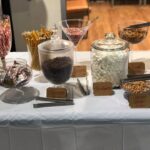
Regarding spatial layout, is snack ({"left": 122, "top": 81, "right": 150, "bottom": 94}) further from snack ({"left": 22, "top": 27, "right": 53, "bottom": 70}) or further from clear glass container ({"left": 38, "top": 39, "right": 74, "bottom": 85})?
snack ({"left": 22, "top": 27, "right": 53, "bottom": 70})

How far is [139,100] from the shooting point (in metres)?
1.07

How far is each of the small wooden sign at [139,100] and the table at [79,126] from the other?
2 cm

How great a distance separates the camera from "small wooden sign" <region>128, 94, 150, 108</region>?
3.48 feet

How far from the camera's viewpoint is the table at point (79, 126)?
1062 millimetres

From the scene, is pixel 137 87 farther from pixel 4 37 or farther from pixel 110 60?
pixel 4 37

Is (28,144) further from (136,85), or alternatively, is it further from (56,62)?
(136,85)

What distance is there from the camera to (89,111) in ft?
3.50

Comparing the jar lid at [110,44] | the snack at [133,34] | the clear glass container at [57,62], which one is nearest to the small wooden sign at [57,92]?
the clear glass container at [57,62]

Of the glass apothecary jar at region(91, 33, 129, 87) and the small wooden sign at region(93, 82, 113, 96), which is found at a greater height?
the glass apothecary jar at region(91, 33, 129, 87)

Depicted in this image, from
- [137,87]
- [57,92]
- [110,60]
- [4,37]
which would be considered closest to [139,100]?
[137,87]

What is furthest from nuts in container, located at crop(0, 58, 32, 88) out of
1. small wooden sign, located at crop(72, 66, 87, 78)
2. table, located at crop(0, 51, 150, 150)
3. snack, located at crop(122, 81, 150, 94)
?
snack, located at crop(122, 81, 150, 94)

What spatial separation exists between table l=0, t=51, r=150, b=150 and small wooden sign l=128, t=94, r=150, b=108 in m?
0.02

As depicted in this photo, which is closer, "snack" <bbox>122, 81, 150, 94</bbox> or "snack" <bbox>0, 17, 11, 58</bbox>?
"snack" <bbox>122, 81, 150, 94</bbox>

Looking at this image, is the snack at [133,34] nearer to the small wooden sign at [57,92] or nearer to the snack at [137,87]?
the snack at [137,87]
